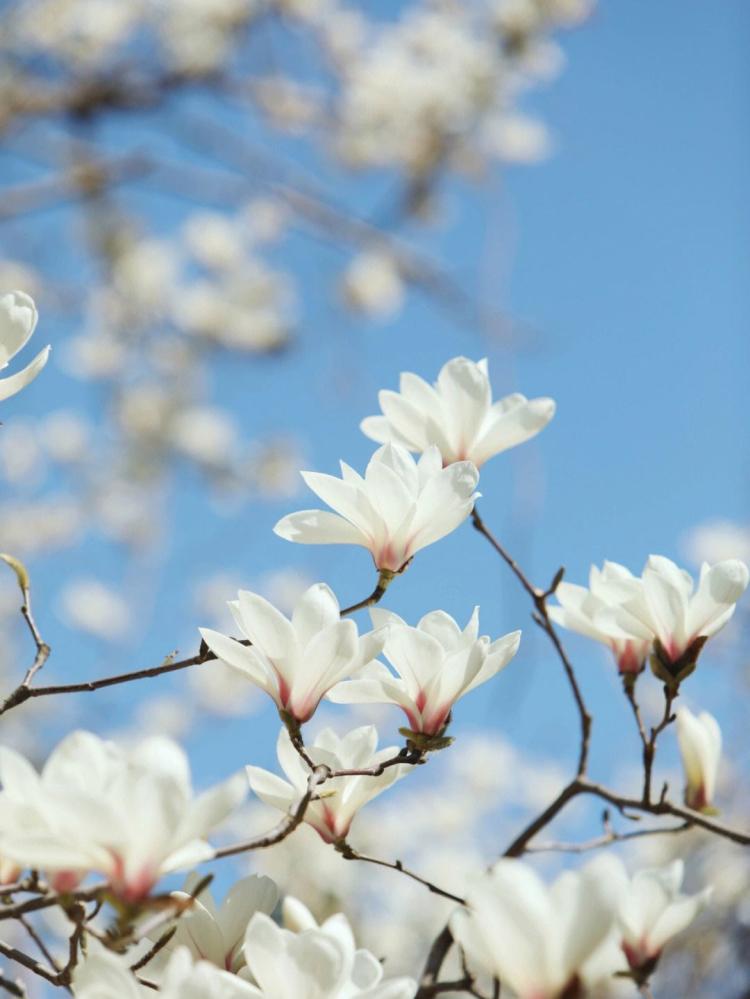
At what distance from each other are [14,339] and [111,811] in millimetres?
243

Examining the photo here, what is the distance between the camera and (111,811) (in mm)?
340

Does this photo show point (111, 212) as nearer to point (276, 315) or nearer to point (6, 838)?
point (276, 315)

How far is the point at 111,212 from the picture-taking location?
11.0 feet

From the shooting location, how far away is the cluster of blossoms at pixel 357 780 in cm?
33

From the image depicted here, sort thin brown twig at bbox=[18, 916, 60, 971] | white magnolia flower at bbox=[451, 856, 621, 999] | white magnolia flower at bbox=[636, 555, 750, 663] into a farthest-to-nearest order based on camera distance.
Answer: white magnolia flower at bbox=[636, 555, 750, 663], thin brown twig at bbox=[18, 916, 60, 971], white magnolia flower at bbox=[451, 856, 621, 999]

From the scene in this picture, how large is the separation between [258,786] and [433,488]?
0.16 m

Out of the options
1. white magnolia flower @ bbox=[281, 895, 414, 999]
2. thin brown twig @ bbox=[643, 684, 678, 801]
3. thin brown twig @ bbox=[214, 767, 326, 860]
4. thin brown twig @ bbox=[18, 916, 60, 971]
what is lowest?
thin brown twig @ bbox=[18, 916, 60, 971]

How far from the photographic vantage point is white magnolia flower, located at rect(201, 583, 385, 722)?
46 cm

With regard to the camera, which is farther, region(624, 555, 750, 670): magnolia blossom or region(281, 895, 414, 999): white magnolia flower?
region(624, 555, 750, 670): magnolia blossom

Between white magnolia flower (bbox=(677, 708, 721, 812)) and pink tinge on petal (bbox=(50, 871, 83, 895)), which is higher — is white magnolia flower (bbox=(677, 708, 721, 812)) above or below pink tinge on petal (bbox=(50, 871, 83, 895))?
above

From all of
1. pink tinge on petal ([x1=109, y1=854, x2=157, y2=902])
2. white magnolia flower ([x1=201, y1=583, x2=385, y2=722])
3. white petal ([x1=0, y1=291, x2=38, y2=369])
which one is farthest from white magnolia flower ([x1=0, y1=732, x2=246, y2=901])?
white petal ([x1=0, y1=291, x2=38, y2=369])

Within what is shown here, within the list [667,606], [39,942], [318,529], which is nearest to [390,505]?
[318,529]

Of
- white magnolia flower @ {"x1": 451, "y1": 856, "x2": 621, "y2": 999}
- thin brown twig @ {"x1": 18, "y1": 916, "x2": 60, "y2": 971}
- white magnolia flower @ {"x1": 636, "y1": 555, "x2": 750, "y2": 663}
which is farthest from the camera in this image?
white magnolia flower @ {"x1": 636, "y1": 555, "x2": 750, "y2": 663}

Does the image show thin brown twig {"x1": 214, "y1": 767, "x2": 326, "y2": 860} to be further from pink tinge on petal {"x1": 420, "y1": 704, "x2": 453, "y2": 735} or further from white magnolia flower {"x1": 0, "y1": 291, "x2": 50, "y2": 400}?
white magnolia flower {"x1": 0, "y1": 291, "x2": 50, "y2": 400}
